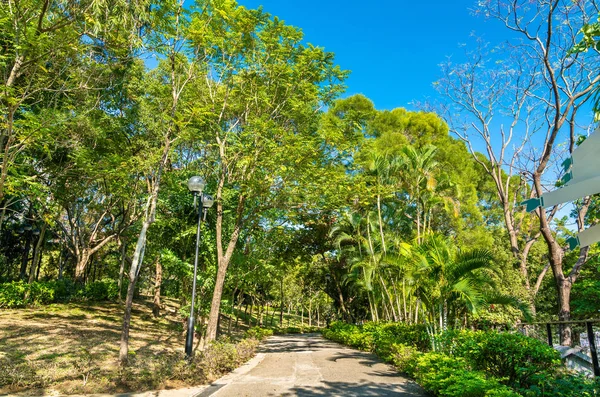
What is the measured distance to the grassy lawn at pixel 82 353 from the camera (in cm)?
645

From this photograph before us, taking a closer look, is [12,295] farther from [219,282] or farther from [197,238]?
[197,238]

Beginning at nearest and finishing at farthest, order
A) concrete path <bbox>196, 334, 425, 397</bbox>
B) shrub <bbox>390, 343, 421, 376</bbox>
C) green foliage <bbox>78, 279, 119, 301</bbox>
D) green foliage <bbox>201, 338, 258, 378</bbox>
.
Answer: concrete path <bbox>196, 334, 425, 397</bbox>
green foliage <bbox>201, 338, 258, 378</bbox>
shrub <bbox>390, 343, 421, 376</bbox>
green foliage <bbox>78, 279, 119, 301</bbox>

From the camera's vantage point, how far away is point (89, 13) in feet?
19.3

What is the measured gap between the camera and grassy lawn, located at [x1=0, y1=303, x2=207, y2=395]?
6.45m

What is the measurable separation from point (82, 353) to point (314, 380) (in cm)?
630

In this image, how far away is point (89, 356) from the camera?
326 inches

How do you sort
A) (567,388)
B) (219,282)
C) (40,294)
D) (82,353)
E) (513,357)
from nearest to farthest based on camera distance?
(567,388)
(513,357)
(82,353)
(219,282)
(40,294)

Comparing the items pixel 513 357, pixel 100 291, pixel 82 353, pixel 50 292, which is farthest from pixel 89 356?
pixel 100 291

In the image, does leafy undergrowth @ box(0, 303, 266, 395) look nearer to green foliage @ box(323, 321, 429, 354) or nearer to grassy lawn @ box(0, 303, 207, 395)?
grassy lawn @ box(0, 303, 207, 395)

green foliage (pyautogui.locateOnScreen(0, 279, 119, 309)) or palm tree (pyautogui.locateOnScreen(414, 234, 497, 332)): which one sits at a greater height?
palm tree (pyautogui.locateOnScreen(414, 234, 497, 332))

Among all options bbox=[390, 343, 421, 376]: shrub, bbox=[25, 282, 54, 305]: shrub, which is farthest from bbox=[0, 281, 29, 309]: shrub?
bbox=[390, 343, 421, 376]: shrub

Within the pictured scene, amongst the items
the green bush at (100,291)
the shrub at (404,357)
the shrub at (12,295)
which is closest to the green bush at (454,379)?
Result: the shrub at (404,357)

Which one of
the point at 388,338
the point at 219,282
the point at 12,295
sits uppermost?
the point at 219,282

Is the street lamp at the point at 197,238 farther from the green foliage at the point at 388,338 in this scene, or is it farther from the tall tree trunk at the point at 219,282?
the green foliage at the point at 388,338
